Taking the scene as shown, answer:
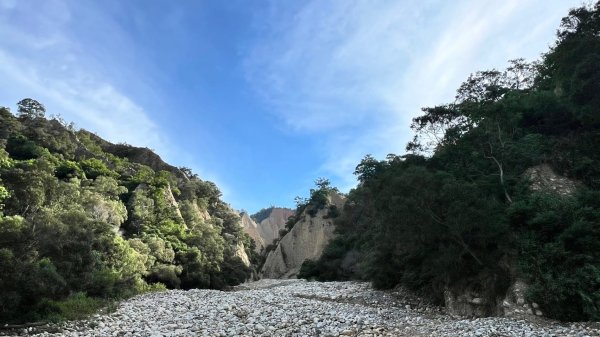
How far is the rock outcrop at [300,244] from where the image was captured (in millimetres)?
65062

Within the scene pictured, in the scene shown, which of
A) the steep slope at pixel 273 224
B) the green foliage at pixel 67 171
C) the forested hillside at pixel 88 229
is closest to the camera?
the forested hillside at pixel 88 229

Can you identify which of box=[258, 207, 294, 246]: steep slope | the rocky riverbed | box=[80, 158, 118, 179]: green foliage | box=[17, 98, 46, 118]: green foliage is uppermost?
box=[17, 98, 46, 118]: green foliage

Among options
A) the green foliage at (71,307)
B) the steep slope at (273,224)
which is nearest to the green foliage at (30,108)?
the green foliage at (71,307)

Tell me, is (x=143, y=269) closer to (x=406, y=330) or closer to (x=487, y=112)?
(x=406, y=330)

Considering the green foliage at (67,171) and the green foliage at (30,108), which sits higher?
the green foliage at (30,108)

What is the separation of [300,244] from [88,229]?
50.8 metres

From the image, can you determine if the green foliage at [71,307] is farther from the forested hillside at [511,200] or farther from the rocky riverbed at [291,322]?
the forested hillside at [511,200]

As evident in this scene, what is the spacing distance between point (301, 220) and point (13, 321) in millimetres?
57105

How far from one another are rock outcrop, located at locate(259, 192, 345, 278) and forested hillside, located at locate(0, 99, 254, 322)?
655 centimetres

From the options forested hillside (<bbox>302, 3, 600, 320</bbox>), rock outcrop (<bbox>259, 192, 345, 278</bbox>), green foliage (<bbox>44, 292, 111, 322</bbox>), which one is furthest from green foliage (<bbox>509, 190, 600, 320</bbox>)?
rock outcrop (<bbox>259, 192, 345, 278</bbox>)

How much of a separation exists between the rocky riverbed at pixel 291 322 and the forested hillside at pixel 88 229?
2008 mm

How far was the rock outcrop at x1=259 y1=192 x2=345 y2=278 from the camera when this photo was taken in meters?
65.1

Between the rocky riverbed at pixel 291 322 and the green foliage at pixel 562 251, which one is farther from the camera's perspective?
the green foliage at pixel 562 251

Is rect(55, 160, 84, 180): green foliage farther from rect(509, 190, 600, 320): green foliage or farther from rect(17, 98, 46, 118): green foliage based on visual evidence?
rect(509, 190, 600, 320): green foliage
